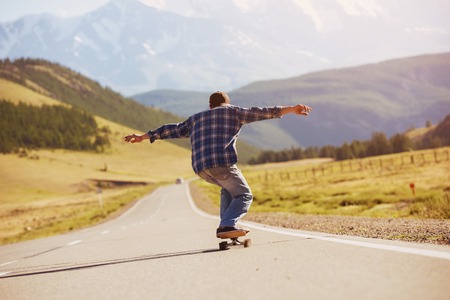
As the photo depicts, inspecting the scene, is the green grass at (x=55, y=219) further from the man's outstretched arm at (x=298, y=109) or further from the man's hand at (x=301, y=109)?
the man's hand at (x=301, y=109)

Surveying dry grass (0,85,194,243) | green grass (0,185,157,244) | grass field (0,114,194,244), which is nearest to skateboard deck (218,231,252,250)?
green grass (0,185,157,244)

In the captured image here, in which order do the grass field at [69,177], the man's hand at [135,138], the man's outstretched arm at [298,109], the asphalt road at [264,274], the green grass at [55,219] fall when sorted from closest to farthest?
1. the asphalt road at [264,274]
2. the man's outstretched arm at [298,109]
3. the man's hand at [135,138]
4. the green grass at [55,219]
5. the grass field at [69,177]

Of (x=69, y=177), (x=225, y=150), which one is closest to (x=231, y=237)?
Answer: (x=225, y=150)

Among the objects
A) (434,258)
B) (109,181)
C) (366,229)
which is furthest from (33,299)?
(109,181)

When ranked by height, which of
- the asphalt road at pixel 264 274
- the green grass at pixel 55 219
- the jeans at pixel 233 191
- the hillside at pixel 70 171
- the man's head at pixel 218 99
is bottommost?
the green grass at pixel 55 219

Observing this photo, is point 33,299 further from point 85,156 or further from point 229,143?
point 85,156

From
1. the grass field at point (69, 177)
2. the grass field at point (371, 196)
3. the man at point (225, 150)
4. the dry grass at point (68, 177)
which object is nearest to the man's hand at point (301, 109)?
the man at point (225, 150)

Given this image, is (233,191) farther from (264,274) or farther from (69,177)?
(69,177)

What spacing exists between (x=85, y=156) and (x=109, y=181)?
166 ft

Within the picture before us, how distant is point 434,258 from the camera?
185 inches

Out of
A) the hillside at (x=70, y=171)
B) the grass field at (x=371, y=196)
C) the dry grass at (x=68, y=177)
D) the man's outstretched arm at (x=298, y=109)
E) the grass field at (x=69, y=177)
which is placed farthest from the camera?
the hillside at (x=70, y=171)

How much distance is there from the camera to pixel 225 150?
695 centimetres

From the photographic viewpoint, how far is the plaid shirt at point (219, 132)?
691 centimetres

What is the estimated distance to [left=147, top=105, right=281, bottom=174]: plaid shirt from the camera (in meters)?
6.91
